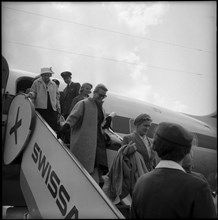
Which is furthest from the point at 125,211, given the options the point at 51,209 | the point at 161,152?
the point at 161,152

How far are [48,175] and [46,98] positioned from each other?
1.90 meters

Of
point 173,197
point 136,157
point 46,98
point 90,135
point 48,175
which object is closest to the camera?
point 173,197

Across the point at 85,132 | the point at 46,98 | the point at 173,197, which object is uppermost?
the point at 46,98

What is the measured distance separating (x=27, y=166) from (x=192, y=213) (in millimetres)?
2508

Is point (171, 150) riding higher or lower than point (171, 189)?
higher

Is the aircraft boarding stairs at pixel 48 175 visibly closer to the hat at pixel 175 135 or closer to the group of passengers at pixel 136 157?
the group of passengers at pixel 136 157

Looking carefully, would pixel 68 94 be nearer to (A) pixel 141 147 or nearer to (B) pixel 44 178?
(A) pixel 141 147

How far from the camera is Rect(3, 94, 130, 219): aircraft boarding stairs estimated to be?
95.5 inches

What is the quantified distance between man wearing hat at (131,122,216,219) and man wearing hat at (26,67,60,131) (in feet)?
10.5

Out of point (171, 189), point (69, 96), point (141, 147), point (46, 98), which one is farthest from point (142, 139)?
point (69, 96)

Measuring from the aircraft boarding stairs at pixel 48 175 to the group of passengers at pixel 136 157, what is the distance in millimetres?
278

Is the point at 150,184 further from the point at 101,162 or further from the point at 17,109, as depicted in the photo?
the point at 17,109

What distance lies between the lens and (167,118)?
962 centimetres

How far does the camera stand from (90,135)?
3771mm
